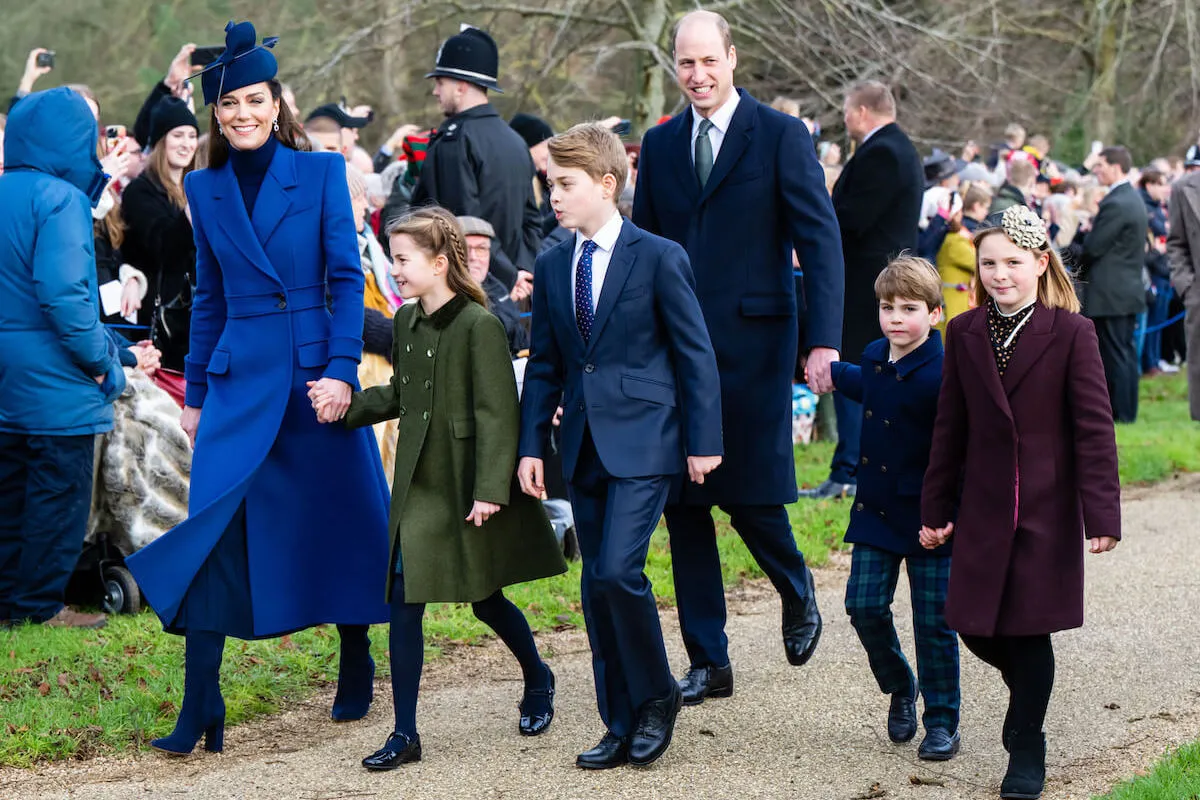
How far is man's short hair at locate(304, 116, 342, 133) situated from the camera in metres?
10.2

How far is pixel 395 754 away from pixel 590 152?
1892 millimetres

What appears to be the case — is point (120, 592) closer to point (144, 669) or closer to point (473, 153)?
point (144, 669)

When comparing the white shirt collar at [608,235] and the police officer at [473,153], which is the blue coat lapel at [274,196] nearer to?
the white shirt collar at [608,235]

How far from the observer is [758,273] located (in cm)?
550

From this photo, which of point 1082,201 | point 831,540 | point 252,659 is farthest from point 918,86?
point 252,659

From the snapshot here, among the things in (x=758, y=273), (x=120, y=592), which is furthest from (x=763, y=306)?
(x=120, y=592)

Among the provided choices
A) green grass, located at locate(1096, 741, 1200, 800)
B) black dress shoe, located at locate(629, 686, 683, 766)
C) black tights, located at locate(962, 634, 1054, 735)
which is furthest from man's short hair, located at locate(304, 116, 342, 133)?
green grass, located at locate(1096, 741, 1200, 800)

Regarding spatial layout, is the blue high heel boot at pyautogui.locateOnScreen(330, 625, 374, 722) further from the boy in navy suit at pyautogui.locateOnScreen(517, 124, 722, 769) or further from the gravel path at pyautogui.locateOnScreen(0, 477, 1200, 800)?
the boy in navy suit at pyautogui.locateOnScreen(517, 124, 722, 769)

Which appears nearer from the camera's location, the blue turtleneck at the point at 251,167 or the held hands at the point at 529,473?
the held hands at the point at 529,473

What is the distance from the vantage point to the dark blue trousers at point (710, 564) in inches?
221

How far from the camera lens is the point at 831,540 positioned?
855cm

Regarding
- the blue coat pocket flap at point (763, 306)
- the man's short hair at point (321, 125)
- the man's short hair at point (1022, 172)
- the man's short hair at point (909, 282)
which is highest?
the man's short hair at point (1022, 172)

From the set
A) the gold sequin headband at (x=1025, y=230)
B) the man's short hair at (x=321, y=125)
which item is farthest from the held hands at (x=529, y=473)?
the man's short hair at (x=321, y=125)

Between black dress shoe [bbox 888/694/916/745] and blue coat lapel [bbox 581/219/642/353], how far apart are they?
149cm
